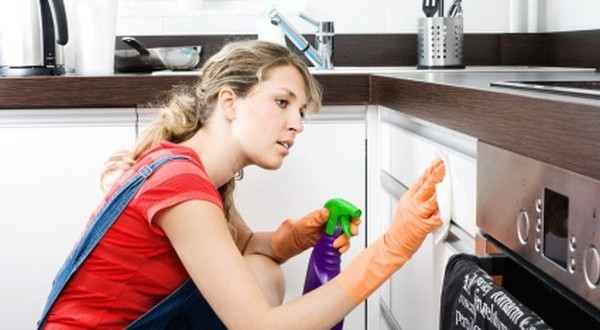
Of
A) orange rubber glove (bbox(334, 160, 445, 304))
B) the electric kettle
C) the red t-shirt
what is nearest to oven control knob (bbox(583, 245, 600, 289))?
orange rubber glove (bbox(334, 160, 445, 304))

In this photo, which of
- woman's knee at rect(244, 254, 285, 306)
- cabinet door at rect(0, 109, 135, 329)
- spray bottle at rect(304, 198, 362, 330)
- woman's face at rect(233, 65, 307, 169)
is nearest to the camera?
woman's face at rect(233, 65, 307, 169)

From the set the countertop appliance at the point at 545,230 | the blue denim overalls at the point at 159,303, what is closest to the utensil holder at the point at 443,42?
the blue denim overalls at the point at 159,303

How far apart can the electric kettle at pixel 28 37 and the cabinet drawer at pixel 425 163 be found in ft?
2.71

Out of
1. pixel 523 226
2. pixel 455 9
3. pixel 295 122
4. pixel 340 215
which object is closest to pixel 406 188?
pixel 340 215

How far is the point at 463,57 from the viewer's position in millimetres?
2645

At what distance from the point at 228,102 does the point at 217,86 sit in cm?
5

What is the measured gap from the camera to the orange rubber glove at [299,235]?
1771mm

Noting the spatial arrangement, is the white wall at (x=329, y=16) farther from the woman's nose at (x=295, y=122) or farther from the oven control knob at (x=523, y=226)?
the oven control knob at (x=523, y=226)

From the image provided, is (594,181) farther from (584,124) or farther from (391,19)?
(391,19)

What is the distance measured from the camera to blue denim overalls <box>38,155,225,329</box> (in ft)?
4.79

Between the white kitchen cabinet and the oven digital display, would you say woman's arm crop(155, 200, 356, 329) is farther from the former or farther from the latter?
the oven digital display

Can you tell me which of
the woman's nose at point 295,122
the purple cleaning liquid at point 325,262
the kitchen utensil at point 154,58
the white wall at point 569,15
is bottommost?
Result: the purple cleaning liquid at point 325,262

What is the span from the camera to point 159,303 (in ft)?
5.05

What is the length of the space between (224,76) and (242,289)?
1.43 ft
